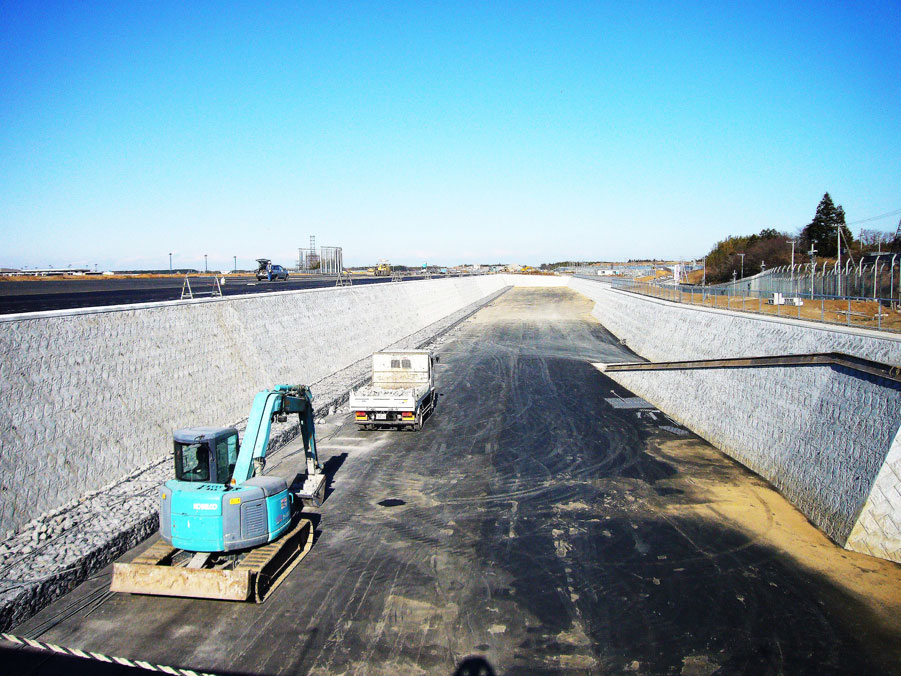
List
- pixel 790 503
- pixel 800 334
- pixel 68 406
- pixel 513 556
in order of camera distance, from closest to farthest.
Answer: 1. pixel 513 556
2. pixel 68 406
3. pixel 790 503
4. pixel 800 334

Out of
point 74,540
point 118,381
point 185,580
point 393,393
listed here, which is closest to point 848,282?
point 393,393

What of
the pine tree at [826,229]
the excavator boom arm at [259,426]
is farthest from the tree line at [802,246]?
the excavator boom arm at [259,426]

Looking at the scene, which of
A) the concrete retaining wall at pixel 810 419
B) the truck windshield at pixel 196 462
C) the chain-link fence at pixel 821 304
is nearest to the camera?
the truck windshield at pixel 196 462

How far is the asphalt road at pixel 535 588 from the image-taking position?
305 inches

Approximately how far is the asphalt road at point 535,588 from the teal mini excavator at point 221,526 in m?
0.50

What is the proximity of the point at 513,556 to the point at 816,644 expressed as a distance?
464 cm

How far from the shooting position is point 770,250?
79.2m

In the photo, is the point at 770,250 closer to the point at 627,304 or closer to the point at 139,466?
the point at 627,304

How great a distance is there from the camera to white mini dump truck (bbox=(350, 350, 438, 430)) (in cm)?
1864

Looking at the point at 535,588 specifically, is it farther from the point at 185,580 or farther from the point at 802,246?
the point at 802,246

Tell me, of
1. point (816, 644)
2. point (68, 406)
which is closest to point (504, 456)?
point (816, 644)

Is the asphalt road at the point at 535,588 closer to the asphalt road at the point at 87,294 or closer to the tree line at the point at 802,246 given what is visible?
the asphalt road at the point at 87,294

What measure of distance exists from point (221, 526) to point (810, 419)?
40.7 ft

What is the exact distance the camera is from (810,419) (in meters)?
13.1
